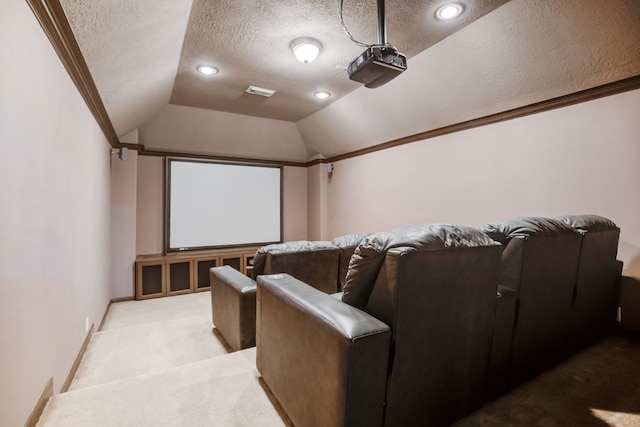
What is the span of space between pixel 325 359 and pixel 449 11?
2647mm

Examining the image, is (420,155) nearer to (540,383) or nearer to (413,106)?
(413,106)

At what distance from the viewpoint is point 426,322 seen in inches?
49.1

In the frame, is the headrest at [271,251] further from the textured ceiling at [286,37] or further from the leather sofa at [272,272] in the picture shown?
the textured ceiling at [286,37]

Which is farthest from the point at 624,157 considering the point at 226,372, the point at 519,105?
the point at 226,372

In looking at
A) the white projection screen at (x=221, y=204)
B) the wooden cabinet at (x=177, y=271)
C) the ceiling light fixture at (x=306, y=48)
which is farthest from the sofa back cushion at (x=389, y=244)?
the white projection screen at (x=221, y=204)

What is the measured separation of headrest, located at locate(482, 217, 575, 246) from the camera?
5.47 ft

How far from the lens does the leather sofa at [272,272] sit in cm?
245

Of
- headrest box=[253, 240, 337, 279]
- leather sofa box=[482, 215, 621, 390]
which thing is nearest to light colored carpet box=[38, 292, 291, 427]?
headrest box=[253, 240, 337, 279]

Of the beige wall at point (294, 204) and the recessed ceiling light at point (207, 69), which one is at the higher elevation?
the recessed ceiling light at point (207, 69)

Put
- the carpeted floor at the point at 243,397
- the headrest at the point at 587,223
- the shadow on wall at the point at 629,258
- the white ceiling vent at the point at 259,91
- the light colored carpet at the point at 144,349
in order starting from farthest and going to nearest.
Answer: the white ceiling vent at the point at 259,91 < the shadow on wall at the point at 629,258 < the light colored carpet at the point at 144,349 < the headrest at the point at 587,223 < the carpeted floor at the point at 243,397

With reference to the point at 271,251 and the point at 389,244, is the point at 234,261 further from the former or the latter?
the point at 389,244

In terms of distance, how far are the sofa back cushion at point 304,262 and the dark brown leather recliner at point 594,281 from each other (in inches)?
67.8

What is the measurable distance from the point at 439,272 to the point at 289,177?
5281 millimetres

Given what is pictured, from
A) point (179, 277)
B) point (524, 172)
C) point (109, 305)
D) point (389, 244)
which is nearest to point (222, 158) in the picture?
point (179, 277)
